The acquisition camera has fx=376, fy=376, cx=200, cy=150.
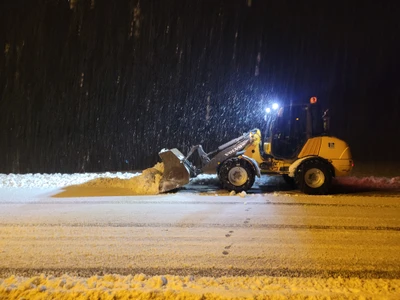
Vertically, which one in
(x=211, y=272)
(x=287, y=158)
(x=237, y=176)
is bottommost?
(x=211, y=272)

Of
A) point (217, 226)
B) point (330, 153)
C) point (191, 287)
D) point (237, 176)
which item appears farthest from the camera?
point (237, 176)

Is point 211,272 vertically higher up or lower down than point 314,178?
lower down

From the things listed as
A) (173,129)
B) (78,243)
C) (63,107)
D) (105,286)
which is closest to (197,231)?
(78,243)

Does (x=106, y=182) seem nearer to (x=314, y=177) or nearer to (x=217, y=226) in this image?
(x=217, y=226)

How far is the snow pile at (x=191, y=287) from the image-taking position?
163 inches

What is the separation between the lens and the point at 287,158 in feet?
36.6

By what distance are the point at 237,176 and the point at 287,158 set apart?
1.58 metres

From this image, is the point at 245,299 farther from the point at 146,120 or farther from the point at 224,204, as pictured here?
the point at 146,120

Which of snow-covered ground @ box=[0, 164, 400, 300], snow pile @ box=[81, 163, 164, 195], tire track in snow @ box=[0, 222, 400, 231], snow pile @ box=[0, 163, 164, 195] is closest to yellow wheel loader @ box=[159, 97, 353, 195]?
snow pile @ box=[81, 163, 164, 195]

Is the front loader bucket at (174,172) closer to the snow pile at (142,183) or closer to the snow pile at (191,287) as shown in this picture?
the snow pile at (142,183)

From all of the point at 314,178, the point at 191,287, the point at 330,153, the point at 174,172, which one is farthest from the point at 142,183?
the point at 191,287

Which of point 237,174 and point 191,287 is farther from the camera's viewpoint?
point 237,174

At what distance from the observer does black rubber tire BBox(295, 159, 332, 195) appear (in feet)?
35.1

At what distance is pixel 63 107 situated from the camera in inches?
1686
